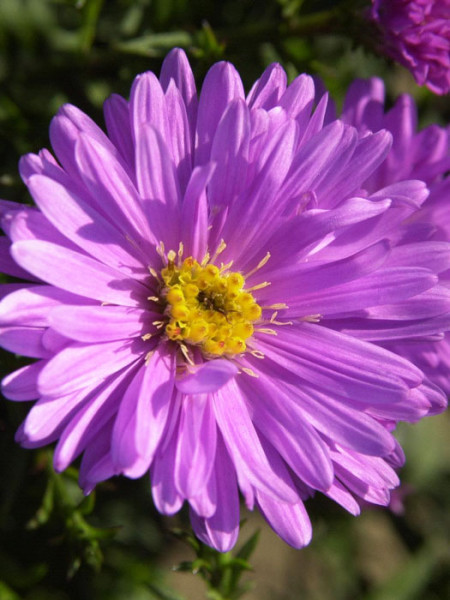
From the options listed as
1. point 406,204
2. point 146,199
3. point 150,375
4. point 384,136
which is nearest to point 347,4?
point 384,136

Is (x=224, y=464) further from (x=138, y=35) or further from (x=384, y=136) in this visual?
(x=138, y=35)

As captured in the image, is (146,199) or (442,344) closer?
(146,199)

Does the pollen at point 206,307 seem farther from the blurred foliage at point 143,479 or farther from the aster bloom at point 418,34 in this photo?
the aster bloom at point 418,34

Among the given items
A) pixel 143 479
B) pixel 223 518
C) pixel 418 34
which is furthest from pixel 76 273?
pixel 143 479

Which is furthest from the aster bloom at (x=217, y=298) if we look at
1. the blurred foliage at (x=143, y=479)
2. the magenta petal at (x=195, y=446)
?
the blurred foliage at (x=143, y=479)

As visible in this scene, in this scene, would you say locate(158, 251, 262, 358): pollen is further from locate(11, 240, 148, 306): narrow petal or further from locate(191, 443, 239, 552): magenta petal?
locate(191, 443, 239, 552): magenta petal

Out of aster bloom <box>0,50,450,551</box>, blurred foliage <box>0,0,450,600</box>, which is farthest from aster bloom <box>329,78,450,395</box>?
aster bloom <box>0,50,450,551</box>

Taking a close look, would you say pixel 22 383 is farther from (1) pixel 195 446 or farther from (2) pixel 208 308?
(2) pixel 208 308
